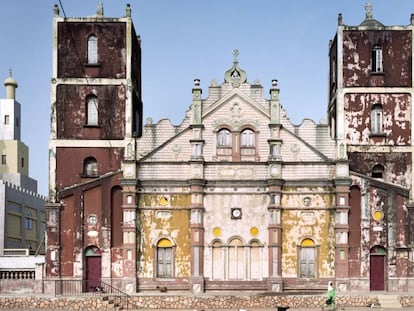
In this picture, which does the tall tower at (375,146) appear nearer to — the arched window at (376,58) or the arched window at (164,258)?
the arched window at (376,58)

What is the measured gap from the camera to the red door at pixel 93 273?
138 feet

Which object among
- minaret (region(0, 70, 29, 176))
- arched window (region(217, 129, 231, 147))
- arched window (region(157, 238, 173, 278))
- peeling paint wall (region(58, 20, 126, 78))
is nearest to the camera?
arched window (region(157, 238, 173, 278))

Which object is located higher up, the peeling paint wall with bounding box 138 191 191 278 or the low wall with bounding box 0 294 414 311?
the peeling paint wall with bounding box 138 191 191 278

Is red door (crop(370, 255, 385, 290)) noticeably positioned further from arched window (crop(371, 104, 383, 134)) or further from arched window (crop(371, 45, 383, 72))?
arched window (crop(371, 45, 383, 72))

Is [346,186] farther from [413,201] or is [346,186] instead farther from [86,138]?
[86,138]

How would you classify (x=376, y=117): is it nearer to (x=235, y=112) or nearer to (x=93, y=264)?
(x=235, y=112)

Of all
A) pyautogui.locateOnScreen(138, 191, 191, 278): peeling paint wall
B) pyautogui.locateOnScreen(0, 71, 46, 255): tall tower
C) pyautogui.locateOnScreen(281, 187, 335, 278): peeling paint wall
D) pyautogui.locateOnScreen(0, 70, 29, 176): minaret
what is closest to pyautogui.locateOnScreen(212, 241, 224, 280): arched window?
pyautogui.locateOnScreen(138, 191, 191, 278): peeling paint wall

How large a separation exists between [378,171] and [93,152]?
1608 cm

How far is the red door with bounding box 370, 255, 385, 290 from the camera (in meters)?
42.1

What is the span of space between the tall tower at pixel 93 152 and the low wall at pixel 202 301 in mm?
2855

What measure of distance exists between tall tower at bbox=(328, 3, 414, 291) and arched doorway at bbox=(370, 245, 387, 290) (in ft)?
0.18

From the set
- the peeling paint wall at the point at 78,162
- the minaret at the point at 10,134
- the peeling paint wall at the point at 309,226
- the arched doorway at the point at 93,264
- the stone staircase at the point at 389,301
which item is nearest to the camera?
the stone staircase at the point at 389,301

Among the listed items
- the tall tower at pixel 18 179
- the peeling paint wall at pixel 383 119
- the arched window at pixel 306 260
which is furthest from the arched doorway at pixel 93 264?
the tall tower at pixel 18 179

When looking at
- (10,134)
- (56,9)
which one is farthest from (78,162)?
(10,134)
